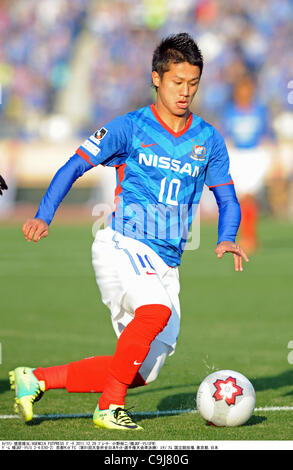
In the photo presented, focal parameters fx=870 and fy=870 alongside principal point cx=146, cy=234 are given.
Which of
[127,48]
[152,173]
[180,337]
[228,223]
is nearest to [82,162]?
[152,173]

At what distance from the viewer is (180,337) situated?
8.34m

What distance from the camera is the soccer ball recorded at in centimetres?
480

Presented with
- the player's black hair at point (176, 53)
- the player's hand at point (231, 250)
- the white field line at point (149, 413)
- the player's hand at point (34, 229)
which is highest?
the player's black hair at point (176, 53)

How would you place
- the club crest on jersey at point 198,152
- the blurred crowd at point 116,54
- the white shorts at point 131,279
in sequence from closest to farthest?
the white shorts at point 131,279 < the club crest on jersey at point 198,152 < the blurred crowd at point 116,54

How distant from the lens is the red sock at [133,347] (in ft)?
15.3

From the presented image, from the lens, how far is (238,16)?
27453mm

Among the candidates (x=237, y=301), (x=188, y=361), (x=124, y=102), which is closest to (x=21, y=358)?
(x=188, y=361)

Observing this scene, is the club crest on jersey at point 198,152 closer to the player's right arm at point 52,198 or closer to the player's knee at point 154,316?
the player's right arm at point 52,198

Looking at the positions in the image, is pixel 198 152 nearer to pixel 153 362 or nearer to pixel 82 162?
pixel 82 162

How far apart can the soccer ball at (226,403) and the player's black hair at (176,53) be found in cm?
183

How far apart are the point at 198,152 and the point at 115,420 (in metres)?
1.62

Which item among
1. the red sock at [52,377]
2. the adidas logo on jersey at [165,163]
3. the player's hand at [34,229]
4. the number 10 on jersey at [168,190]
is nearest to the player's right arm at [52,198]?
the player's hand at [34,229]

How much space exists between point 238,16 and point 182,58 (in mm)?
23446

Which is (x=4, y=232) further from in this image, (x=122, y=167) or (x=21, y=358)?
(x=122, y=167)
